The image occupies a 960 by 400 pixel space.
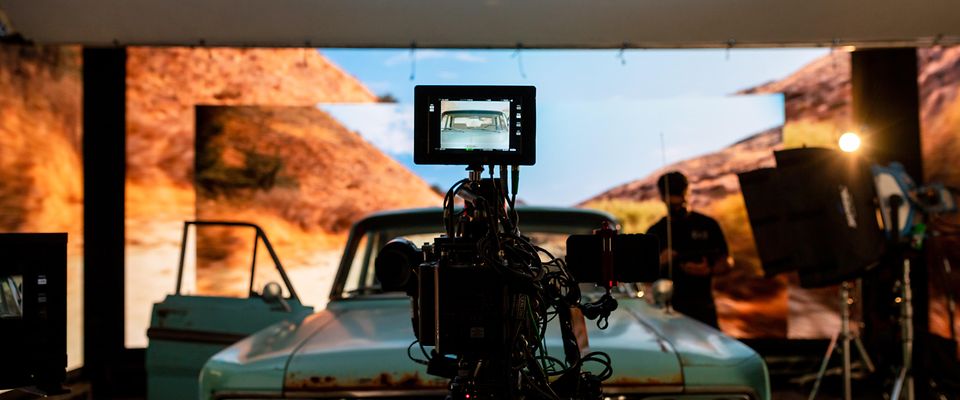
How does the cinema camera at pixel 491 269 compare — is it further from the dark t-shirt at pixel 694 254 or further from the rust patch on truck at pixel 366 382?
the dark t-shirt at pixel 694 254

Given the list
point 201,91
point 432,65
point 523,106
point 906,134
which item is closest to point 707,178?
point 906,134

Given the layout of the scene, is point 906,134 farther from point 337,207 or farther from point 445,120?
point 445,120

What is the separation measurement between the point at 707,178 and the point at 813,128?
0.92 meters

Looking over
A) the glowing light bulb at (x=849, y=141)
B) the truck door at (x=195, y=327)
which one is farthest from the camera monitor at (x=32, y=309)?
the glowing light bulb at (x=849, y=141)

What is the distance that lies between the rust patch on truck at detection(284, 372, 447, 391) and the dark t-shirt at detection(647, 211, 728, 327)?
258 centimetres

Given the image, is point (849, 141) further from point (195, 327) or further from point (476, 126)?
point (476, 126)

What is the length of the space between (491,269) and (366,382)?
100 cm

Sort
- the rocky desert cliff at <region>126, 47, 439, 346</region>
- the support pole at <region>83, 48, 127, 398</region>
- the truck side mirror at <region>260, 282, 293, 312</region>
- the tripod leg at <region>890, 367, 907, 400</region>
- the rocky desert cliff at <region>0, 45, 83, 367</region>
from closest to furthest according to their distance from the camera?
the truck side mirror at <region>260, 282, 293, 312</region> → the tripod leg at <region>890, 367, 907, 400</region> → the rocky desert cliff at <region>0, 45, 83, 367</region> → the support pole at <region>83, 48, 127, 398</region> → the rocky desert cliff at <region>126, 47, 439, 346</region>

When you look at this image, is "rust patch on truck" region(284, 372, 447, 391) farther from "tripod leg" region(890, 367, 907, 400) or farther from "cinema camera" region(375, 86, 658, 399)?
"tripod leg" region(890, 367, 907, 400)

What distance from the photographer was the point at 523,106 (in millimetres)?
1967

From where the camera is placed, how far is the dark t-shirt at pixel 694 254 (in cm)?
500

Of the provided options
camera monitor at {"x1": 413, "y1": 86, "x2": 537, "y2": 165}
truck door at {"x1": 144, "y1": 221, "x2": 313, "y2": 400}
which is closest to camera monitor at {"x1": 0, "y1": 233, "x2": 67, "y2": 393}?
camera monitor at {"x1": 413, "y1": 86, "x2": 537, "y2": 165}

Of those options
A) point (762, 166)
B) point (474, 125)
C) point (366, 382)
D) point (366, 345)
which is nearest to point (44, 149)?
point (366, 345)

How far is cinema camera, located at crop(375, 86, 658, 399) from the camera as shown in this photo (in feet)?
5.71
